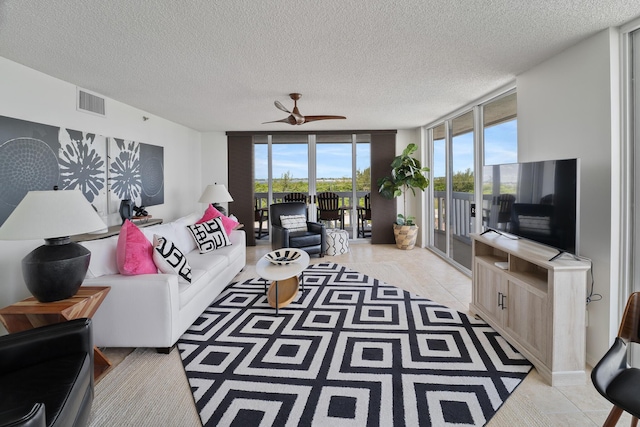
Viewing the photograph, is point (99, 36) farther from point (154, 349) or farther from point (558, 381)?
point (558, 381)

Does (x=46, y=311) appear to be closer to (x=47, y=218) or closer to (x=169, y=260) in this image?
(x=47, y=218)

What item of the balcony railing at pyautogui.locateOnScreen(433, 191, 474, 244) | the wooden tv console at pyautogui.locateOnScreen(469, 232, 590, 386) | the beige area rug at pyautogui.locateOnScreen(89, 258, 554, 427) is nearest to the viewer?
the beige area rug at pyautogui.locateOnScreen(89, 258, 554, 427)

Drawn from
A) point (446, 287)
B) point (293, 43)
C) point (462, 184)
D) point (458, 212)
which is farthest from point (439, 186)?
point (293, 43)

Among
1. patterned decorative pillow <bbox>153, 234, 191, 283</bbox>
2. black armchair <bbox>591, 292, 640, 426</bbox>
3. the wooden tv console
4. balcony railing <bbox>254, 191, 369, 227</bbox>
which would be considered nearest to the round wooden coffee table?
patterned decorative pillow <bbox>153, 234, 191, 283</bbox>

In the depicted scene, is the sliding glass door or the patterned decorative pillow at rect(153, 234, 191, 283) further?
the sliding glass door

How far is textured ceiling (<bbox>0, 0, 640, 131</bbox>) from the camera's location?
6.36 ft

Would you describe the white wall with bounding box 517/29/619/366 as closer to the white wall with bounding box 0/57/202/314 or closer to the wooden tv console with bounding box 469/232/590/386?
the wooden tv console with bounding box 469/232/590/386

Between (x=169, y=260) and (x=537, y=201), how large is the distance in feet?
9.67

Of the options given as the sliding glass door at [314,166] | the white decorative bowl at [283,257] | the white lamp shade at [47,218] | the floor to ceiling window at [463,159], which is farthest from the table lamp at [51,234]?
the sliding glass door at [314,166]

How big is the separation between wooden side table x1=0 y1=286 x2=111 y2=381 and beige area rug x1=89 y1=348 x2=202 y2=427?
0.60ft

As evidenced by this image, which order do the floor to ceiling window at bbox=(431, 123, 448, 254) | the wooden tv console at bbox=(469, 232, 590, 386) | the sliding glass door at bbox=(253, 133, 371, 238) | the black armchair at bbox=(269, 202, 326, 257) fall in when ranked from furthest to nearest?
1. the sliding glass door at bbox=(253, 133, 371, 238)
2. the floor to ceiling window at bbox=(431, 123, 448, 254)
3. the black armchair at bbox=(269, 202, 326, 257)
4. the wooden tv console at bbox=(469, 232, 590, 386)

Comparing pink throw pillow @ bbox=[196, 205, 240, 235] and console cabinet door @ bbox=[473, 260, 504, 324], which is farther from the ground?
pink throw pillow @ bbox=[196, 205, 240, 235]

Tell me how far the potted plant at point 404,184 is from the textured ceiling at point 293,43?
6.52 ft

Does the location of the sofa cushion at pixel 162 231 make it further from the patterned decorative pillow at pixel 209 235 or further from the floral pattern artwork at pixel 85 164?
the floral pattern artwork at pixel 85 164
